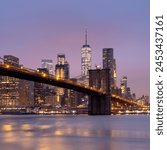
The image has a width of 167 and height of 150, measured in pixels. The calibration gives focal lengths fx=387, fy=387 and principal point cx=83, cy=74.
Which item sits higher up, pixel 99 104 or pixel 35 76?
pixel 35 76

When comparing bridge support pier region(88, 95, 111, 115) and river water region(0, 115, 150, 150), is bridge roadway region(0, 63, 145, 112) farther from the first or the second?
river water region(0, 115, 150, 150)

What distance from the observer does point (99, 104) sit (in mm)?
78312

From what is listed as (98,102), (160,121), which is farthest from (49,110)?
(160,121)

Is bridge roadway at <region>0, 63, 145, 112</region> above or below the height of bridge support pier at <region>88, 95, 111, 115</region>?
above

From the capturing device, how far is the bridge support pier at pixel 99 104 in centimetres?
7752

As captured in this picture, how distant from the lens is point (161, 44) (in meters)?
4.17

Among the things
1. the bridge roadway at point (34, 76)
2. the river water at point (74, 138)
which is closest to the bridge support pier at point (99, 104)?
the bridge roadway at point (34, 76)

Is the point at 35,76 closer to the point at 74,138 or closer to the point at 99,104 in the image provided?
the point at 99,104

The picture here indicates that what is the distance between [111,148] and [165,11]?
34.1ft

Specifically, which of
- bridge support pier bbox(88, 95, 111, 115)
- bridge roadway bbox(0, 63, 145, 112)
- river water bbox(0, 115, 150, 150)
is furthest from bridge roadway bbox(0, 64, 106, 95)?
river water bbox(0, 115, 150, 150)

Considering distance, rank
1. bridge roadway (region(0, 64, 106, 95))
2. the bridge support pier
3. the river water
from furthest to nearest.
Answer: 1. the bridge support pier
2. bridge roadway (region(0, 64, 106, 95))
3. the river water

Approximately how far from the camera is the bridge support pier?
3052 inches

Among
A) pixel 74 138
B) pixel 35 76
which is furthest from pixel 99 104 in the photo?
pixel 74 138

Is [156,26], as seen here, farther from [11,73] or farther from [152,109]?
[11,73]
